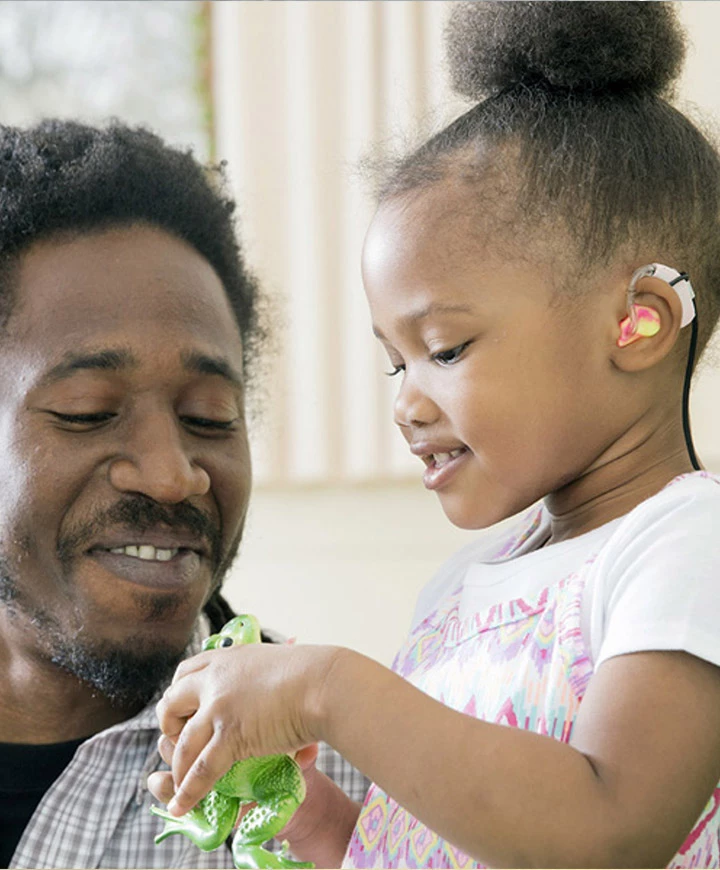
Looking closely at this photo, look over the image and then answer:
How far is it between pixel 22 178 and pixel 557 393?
85cm

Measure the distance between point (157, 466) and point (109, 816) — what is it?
0.39m

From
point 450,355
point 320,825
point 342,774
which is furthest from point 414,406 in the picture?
point 342,774

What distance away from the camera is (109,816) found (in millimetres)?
1422

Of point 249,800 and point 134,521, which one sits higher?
point 134,521

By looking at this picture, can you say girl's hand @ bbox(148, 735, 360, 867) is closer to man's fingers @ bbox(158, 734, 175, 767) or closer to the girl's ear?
man's fingers @ bbox(158, 734, 175, 767)

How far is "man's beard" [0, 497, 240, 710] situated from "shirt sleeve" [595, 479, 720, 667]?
57 cm

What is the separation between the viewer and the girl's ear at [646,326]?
106 centimetres

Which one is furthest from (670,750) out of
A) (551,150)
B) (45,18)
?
(45,18)

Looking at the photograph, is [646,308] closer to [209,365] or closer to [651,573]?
[651,573]

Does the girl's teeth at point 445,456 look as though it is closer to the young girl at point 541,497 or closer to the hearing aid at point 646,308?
the young girl at point 541,497

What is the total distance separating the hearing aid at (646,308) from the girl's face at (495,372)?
1 cm

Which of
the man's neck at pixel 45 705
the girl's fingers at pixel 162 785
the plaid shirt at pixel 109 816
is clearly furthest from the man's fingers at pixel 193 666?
the man's neck at pixel 45 705

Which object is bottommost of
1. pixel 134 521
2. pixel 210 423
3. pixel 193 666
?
pixel 193 666

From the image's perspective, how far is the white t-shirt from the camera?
2.82 feet
